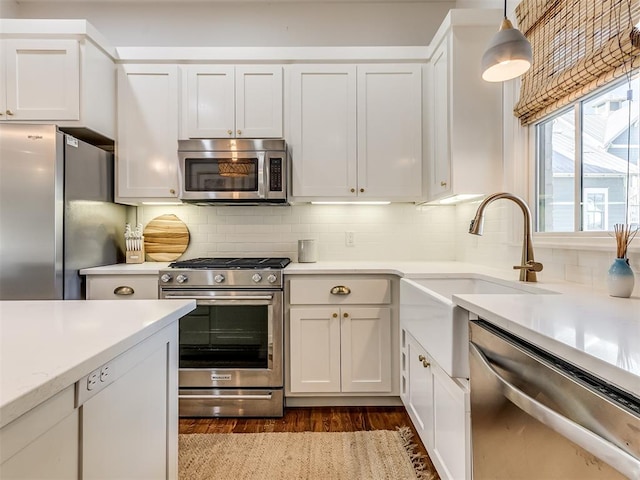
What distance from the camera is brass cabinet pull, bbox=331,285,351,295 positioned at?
7.20ft

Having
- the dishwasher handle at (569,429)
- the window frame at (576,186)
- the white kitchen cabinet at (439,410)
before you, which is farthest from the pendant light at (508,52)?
the white kitchen cabinet at (439,410)

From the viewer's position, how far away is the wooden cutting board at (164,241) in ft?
9.01

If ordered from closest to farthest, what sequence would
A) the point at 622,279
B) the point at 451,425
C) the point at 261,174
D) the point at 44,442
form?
the point at 44,442
the point at 622,279
the point at 451,425
the point at 261,174

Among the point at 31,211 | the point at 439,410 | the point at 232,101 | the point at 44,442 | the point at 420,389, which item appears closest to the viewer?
the point at 44,442

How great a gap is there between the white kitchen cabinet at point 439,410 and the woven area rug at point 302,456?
19cm

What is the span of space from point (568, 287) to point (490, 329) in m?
0.61

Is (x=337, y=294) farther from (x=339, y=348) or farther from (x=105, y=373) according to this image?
(x=105, y=373)

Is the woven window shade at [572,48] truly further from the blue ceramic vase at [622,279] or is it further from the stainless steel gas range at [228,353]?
the stainless steel gas range at [228,353]

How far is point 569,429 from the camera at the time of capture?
660 millimetres

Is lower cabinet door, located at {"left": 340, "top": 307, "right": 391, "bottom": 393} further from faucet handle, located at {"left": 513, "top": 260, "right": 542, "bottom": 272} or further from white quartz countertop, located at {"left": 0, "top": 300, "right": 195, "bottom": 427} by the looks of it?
white quartz countertop, located at {"left": 0, "top": 300, "right": 195, "bottom": 427}

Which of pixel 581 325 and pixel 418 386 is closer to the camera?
pixel 581 325

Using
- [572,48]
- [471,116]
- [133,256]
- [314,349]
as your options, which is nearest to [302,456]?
[314,349]

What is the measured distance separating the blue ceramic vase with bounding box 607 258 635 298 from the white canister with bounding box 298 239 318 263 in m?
1.76

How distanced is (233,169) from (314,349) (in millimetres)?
1328
